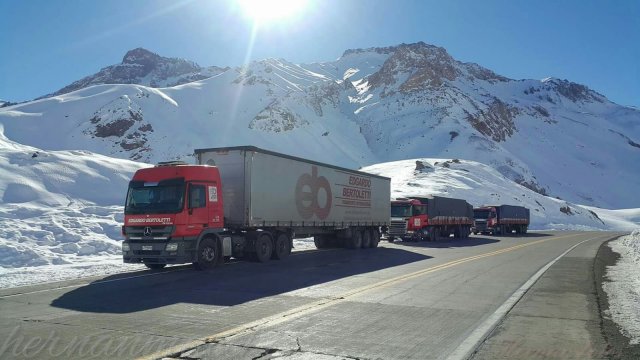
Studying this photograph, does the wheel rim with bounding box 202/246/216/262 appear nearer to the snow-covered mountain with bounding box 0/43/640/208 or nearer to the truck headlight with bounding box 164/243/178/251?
the truck headlight with bounding box 164/243/178/251

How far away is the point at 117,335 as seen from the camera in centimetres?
732

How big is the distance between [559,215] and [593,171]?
73.0 meters

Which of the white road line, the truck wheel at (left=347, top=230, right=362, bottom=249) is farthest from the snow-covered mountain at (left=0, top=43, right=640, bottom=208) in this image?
the white road line

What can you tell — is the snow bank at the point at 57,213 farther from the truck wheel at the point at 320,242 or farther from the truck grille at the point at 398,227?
the truck grille at the point at 398,227

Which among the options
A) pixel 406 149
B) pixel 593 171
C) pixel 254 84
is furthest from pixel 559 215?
pixel 254 84

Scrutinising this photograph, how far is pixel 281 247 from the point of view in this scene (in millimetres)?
19547

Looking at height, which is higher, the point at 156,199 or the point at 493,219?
the point at 156,199

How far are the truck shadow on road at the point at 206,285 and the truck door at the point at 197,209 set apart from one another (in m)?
1.36

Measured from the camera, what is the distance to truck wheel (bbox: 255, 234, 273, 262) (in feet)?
59.0

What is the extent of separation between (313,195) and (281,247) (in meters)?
3.35

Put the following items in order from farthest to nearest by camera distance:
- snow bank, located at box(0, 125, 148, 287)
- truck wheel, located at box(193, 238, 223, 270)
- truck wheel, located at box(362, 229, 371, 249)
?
truck wheel, located at box(362, 229, 371, 249)
snow bank, located at box(0, 125, 148, 287)
truck wheel, located at box(193, 238, 223, 270)
